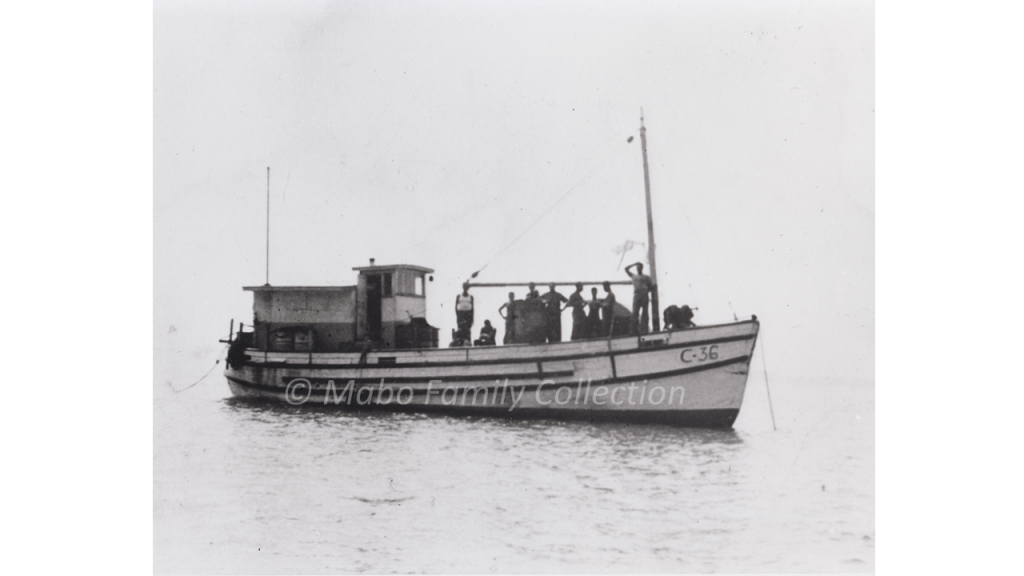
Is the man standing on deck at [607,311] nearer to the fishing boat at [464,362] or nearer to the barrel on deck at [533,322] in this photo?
the fishing boat at [464,362]

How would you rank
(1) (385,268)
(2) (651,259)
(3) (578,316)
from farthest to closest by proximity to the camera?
(1) (385,268) < (3) (578,316) < (2) (651,259)

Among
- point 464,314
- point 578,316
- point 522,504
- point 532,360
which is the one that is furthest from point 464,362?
point 522,504

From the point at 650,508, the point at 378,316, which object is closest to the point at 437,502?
the point at 650,508

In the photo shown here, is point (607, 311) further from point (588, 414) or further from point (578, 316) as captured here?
point (588, 414)

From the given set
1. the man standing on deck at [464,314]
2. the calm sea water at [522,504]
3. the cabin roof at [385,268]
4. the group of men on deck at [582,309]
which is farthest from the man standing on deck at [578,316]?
the cabin roof at [385,268]

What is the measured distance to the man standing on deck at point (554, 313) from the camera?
14.6 meters

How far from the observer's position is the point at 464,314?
15.8 meters

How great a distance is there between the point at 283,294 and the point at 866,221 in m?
13.2

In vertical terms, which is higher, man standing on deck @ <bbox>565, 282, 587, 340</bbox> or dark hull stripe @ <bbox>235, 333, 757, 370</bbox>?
man standing on deck @ <bbox>565, 282, 587, 340</bbox>

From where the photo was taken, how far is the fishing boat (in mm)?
13320

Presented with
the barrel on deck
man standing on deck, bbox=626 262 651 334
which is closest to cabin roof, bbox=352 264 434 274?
the barrel on deck

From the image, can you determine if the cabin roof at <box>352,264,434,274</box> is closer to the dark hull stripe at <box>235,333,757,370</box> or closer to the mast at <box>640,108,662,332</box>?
the dark hull stripe at <box>235,333,757,370</box>

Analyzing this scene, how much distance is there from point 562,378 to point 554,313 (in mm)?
1318

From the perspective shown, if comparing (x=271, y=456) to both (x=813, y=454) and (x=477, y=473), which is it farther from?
(x=813, y=454)
